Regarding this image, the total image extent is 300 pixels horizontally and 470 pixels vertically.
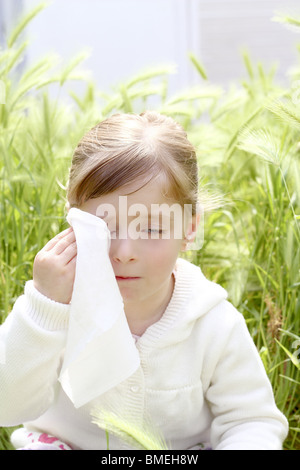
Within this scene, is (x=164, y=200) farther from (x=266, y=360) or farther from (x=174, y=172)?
(x=266, y=360)

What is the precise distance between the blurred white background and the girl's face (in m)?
3.42

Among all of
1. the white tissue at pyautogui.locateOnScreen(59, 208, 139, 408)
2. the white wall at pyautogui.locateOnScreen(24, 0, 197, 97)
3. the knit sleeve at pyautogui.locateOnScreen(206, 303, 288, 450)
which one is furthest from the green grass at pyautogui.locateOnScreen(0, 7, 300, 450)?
the white wall at pyautogui.locateOnScreen(24, 0, 197, 97)

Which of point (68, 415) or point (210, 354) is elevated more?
point (210, 354)

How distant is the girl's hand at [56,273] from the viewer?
2.88ft

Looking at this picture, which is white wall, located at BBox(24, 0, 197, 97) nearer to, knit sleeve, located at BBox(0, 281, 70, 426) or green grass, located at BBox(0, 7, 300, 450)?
green grass, located at BBox(0, 7, 300, 450)

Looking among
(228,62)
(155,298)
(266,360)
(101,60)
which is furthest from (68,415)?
(228,62)

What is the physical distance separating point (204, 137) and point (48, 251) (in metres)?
0.57

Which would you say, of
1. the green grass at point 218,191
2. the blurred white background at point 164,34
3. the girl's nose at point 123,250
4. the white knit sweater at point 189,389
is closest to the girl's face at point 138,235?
the girl's nose at point 123,250

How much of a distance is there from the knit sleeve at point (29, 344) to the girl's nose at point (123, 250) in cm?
9

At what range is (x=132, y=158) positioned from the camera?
36.0 inches

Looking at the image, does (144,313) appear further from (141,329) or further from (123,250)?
(123,250)

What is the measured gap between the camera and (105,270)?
86 cm

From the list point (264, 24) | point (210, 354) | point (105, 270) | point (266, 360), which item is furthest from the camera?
point (264, 24)

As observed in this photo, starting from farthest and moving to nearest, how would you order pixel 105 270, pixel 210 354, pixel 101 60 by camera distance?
pixel 101 60 → pixel 210 354 → pixel 105 270
